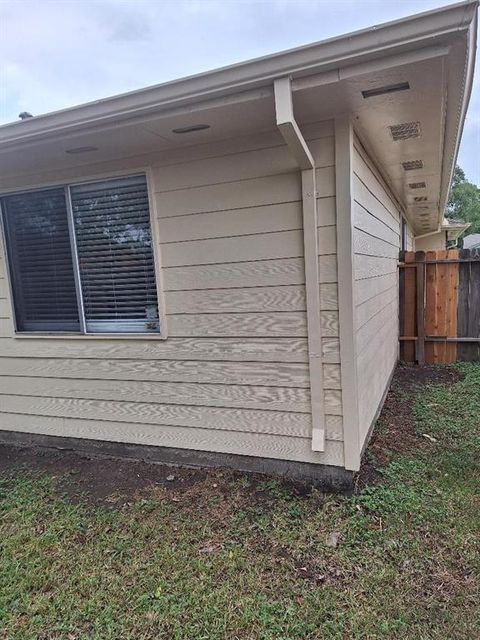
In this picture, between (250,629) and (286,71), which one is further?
(286,71)

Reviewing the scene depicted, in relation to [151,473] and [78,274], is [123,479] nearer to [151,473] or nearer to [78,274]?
[151,473]

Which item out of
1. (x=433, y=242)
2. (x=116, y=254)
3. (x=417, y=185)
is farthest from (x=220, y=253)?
(x=433, y=242)

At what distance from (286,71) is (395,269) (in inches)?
171

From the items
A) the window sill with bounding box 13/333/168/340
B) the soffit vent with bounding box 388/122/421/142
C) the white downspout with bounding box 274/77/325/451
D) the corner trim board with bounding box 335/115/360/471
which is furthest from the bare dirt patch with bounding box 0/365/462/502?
the soffit vent with bounding box 388/122/421/142

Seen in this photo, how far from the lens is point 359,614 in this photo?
1.82 metres

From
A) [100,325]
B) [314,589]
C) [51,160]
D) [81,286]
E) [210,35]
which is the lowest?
[314,589]

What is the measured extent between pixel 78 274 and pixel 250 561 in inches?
99.5

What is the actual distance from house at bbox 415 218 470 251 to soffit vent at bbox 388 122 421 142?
9.11 meters

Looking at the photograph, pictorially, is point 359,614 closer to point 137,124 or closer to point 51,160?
point 137,124

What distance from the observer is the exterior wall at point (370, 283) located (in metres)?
2.91

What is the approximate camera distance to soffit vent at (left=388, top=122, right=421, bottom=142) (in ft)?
9.00

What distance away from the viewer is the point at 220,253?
299 cm

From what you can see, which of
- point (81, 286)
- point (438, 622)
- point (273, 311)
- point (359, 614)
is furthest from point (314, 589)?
point (81, 286)

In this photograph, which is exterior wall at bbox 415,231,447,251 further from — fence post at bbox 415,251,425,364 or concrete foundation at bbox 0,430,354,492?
concrete foundation at bbox 0,430,354,492
